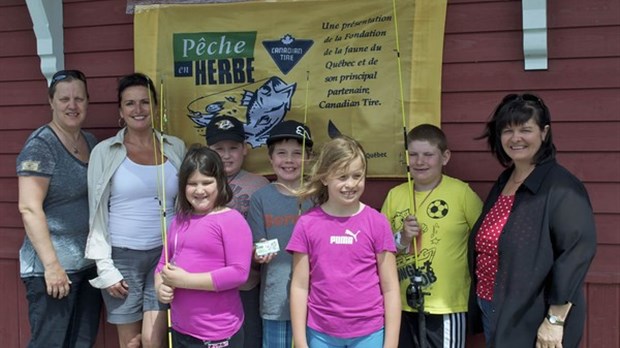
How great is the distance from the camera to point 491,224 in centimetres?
268

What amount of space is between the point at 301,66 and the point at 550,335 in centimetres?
199

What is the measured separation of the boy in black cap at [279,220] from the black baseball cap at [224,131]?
25 centimetres

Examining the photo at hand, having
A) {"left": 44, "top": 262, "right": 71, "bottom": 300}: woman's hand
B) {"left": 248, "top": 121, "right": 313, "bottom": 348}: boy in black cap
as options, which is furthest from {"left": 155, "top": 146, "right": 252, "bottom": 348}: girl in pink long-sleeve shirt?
{"left": 44, "top": 262, "right": 71, "bottom": 300}: woman's hand

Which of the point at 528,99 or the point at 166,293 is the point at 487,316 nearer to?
the point at 528,99

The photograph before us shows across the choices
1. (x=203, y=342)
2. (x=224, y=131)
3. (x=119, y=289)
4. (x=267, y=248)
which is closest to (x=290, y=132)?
(x=224, y=131)

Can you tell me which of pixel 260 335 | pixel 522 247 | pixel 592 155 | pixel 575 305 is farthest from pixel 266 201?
pixel 592 155

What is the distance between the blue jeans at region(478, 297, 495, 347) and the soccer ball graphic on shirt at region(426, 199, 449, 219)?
44 cm

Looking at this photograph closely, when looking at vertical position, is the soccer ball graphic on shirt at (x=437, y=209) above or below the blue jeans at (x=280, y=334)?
above

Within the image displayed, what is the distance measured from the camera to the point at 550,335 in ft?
8.00

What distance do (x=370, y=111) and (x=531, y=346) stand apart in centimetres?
156

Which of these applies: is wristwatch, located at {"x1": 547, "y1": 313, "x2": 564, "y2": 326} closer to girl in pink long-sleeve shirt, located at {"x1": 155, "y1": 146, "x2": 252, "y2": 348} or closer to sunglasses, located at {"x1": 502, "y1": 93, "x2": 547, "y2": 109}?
sunglasses, located at {"x1": 502, "y1": 93, "x2": 547, "y2": 109}

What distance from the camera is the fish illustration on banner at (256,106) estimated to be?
363 centimetres

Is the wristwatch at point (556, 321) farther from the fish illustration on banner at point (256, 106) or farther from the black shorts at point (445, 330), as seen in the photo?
the fish illustration on banner at point (256, 106)

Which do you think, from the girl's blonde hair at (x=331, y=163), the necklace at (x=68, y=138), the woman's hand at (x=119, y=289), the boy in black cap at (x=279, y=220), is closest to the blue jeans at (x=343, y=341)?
the boy in black cap at (x=279, y=220)
